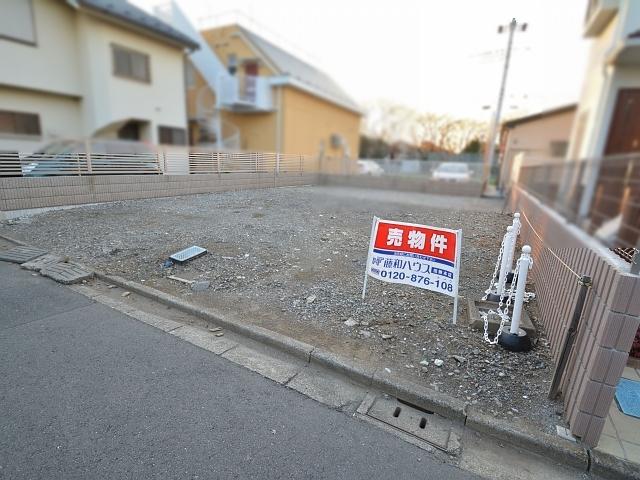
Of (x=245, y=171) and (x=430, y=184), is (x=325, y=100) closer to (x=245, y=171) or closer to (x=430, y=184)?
(x=430, y=184)

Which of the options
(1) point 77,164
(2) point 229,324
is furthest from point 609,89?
(1) point 77,164

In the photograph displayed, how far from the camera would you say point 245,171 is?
9.50m

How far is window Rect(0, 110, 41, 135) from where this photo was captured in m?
9.42

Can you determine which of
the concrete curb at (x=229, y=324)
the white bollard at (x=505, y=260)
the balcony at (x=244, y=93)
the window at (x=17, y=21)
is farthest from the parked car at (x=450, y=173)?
the window at (x=17, y=21)

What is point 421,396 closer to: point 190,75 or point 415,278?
point 415,278

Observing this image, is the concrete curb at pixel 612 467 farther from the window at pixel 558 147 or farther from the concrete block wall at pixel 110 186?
the concrete block wall at pixel 110 186

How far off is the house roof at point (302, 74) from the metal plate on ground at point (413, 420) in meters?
16.8

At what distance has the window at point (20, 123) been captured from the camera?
9.42 metres

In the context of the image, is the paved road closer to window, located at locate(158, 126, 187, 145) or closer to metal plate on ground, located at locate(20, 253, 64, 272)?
metal plate on ground, located at locate(20, 253, 64, 272)

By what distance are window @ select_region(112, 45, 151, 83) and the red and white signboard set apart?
1195 centimetres

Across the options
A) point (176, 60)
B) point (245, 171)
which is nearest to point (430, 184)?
point (245, 171)

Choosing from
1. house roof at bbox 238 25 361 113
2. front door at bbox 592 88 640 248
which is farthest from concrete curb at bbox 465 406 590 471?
house roof at bbox 238 25 361 113

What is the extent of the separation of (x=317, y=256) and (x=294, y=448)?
3.02 m

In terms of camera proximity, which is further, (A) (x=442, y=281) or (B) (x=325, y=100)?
(B) (x=325, y=100)
